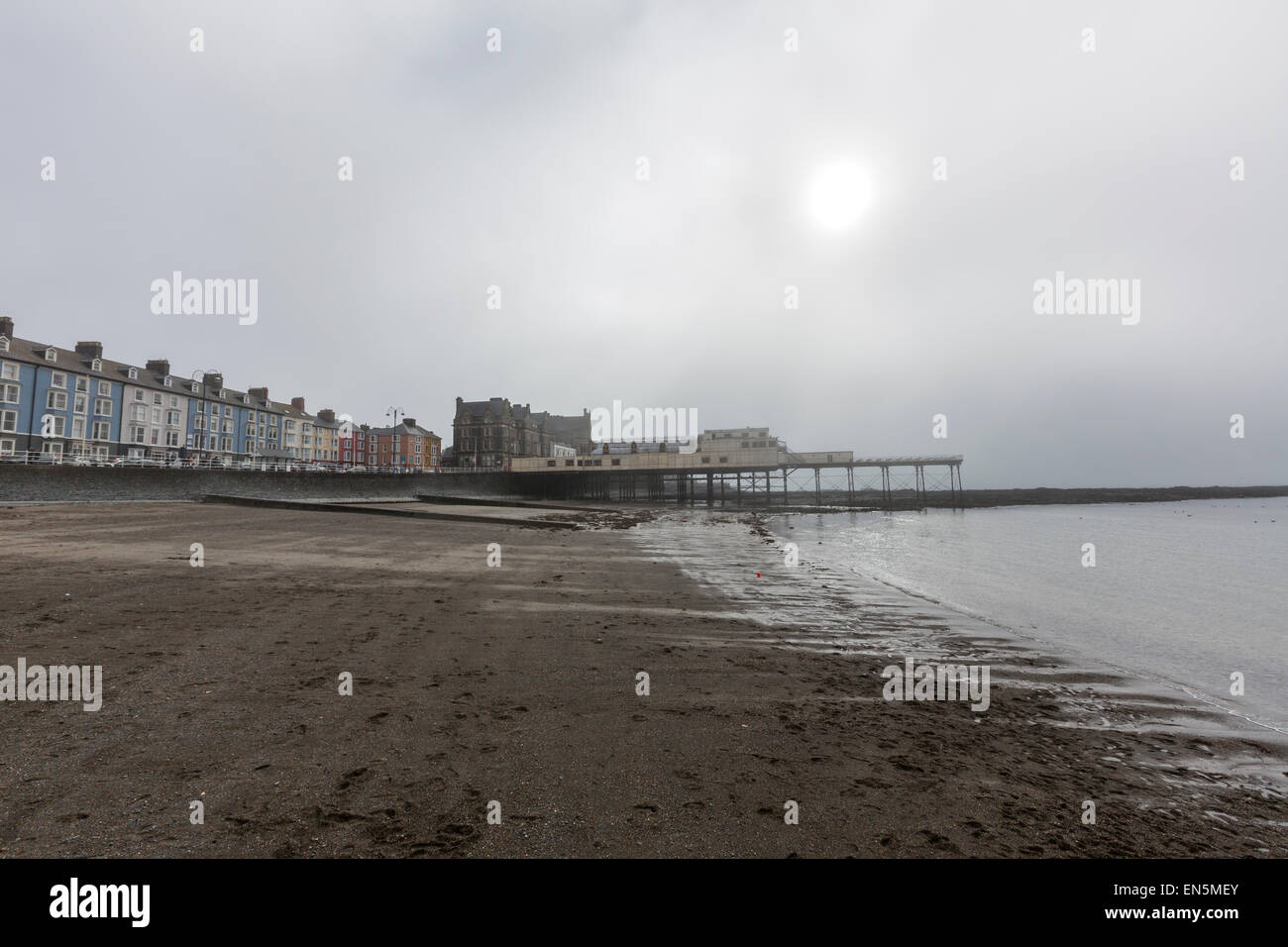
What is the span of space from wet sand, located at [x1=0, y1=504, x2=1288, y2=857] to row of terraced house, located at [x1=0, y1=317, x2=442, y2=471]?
4412cm

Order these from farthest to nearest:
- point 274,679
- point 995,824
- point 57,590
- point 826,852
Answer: point 57,590, point 274,679, point 995,824, point 826,852

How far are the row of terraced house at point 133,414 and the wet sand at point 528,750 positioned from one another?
4412 centimetres

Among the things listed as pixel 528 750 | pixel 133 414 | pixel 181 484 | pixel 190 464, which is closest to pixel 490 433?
pixel 133 414

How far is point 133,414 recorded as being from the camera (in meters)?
60.4

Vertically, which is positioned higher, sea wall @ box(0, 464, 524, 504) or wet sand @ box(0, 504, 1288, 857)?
sea wall @ box(0, 464, 524, 504)

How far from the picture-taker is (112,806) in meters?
3.42

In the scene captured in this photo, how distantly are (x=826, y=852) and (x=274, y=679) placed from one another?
560 centimetres

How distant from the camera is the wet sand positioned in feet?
11.0

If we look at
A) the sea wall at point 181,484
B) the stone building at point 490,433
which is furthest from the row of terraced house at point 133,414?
the stone building at point 490,433

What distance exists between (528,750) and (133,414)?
7862 centimetres

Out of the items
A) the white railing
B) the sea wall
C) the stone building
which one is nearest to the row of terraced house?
the white railing

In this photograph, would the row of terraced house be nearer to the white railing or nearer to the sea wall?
the white railing
